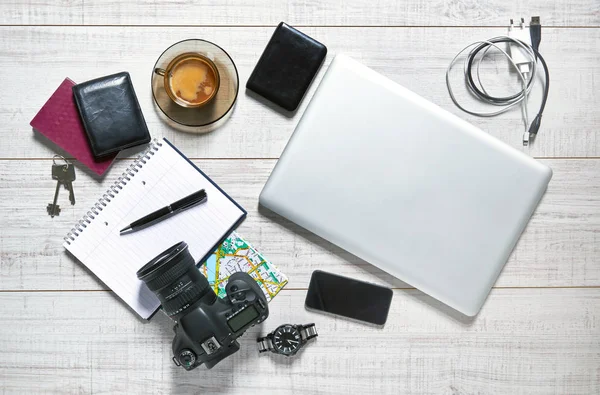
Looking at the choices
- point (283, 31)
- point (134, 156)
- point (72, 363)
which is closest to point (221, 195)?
point (134, 156)

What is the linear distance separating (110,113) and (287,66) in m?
0.29

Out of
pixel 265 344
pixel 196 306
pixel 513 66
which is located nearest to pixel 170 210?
pixel 196 306

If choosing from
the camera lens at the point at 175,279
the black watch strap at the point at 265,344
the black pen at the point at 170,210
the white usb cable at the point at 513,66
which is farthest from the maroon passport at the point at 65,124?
the white usb cable at the point at 513,66

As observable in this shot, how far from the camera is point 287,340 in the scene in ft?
3.02

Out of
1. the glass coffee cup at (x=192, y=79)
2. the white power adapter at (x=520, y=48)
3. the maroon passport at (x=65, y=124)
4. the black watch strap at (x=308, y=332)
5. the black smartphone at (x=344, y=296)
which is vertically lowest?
the black watch strap at (x=308, y=332)

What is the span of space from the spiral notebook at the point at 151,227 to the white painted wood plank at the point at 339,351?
0.06 m

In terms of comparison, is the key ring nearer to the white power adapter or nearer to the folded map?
the folded map

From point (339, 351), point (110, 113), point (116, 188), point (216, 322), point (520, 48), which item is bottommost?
point (339, 351)

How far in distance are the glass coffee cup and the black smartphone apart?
1.14ft

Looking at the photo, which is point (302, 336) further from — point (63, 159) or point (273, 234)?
point (63, 159)

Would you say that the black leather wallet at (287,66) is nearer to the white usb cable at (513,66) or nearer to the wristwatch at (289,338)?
the white usb cable at (513,66)

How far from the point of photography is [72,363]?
37.4 inches

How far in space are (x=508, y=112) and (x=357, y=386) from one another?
0.53 m

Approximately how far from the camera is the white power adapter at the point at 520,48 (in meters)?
0.93
